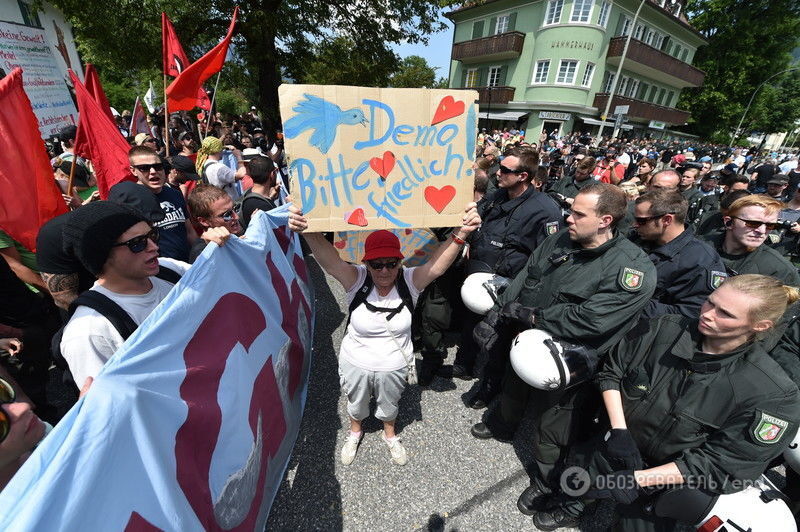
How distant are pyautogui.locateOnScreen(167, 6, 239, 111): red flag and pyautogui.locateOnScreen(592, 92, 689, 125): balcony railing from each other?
28.2 metres

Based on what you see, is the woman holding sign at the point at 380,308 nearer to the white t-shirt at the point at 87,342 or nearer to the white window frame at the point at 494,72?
the white t-shirt at the point at 87,342

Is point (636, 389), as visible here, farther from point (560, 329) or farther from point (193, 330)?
point (193, 330)

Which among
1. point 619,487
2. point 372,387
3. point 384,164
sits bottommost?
point 372,387

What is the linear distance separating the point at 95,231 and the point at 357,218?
49.0 inches

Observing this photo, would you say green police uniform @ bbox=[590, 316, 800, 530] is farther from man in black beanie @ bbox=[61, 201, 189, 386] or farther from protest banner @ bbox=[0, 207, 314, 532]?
man in black beanie @ bbox=[61, 201, 189, 386]

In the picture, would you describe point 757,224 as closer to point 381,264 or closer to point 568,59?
point 381,264

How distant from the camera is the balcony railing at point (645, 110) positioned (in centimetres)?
2583

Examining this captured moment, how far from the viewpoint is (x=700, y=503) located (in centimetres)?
172

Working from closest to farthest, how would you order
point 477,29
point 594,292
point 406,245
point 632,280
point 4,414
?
point 4,414 → point 632,280 → point 594,292 → point 406,245 → point 477,29

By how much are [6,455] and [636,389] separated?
270cm

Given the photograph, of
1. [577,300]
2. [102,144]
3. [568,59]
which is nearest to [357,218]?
[577,300]

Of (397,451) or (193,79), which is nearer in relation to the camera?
(397,451)

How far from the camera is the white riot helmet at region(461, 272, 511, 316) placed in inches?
118

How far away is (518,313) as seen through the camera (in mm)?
2561
